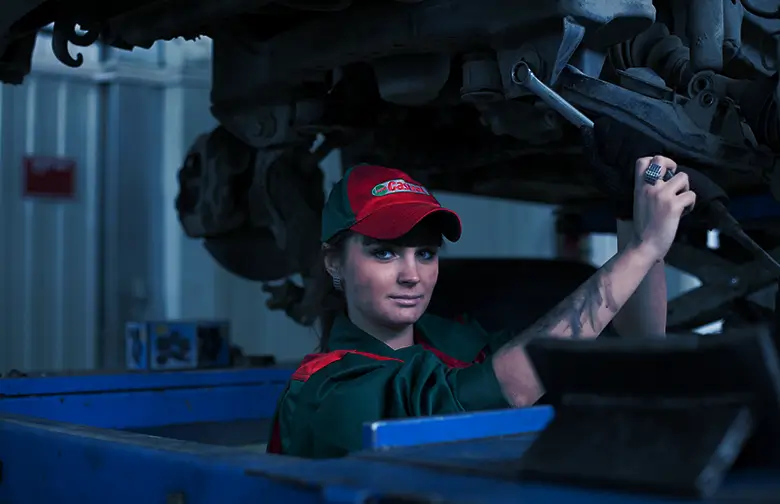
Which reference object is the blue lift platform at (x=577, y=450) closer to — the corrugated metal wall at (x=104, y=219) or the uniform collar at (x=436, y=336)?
the uniform collar at (x=436, y=336)

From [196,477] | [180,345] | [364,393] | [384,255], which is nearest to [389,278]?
[384,255]

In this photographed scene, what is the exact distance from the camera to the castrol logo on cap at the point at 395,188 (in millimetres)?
1432

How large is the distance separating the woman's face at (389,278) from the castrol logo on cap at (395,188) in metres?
0.07

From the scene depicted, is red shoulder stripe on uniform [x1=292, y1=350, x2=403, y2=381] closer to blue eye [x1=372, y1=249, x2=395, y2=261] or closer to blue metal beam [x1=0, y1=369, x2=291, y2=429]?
blue eye [x1=372, y1=249, x2=395, y2=261]

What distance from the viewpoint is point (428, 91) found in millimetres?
1965

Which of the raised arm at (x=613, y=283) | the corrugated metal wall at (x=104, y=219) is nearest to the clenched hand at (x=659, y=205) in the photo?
the raised arm at (x=613, y=283)

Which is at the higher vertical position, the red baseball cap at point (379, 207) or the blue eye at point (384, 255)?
the red baseball cap at point (379, 207)

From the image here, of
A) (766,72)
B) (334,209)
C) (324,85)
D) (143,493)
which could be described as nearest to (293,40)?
(324,85)

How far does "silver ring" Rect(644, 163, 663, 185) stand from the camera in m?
1.16

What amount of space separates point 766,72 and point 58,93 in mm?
2880

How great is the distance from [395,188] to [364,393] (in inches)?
15.5

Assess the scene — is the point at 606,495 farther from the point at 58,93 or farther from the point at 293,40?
the point at 58,93

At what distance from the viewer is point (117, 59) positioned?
13.4 feet

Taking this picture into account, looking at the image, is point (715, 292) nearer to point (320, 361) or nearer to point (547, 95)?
point (547, 95)
